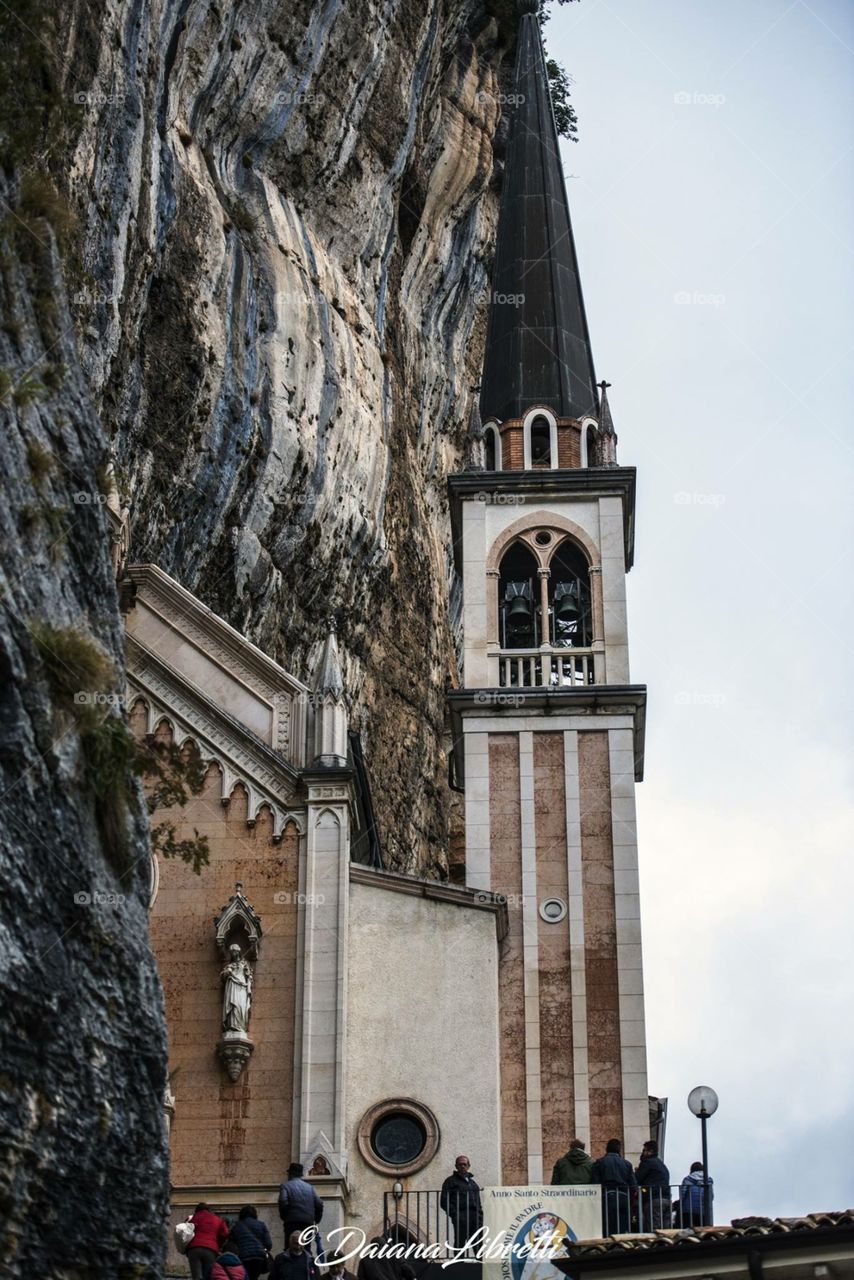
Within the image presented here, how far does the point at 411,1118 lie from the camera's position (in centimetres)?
2966

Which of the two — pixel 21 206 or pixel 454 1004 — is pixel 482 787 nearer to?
pixel 454 1004

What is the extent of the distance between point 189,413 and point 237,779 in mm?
6995

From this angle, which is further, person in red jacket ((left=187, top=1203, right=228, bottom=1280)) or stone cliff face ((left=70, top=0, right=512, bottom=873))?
stone cliff face ((left=70, top=0, right=512, bottom=873))

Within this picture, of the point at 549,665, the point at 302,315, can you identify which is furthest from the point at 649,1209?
the point at 302,315

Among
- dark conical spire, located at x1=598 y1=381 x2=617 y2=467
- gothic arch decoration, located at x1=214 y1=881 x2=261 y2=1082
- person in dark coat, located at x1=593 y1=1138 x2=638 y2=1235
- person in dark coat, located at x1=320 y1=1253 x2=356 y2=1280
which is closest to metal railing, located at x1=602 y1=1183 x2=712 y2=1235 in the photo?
person in dark coat, located at x1=593 y1=1138 x2=638 y2=1235

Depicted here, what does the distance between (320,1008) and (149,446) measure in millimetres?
9160

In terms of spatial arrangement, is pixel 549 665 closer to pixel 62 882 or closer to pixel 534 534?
pixel 534 534

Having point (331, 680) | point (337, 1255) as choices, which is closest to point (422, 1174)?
point (337, 1255)

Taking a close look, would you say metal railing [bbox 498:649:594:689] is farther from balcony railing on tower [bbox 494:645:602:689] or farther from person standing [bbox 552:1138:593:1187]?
person standing [bbox 552:1138:593:1187]

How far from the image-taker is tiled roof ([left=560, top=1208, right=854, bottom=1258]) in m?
21.5

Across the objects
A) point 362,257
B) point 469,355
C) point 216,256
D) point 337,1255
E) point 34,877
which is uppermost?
point 469,355

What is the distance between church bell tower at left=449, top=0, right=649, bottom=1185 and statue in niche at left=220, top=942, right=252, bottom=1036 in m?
4.59

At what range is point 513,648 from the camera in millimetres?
36500

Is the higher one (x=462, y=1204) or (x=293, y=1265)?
(x=462, y=1204)
